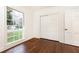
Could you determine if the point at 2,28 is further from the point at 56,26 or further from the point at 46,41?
the point at 56,26

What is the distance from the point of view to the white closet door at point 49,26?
3667 millimetres

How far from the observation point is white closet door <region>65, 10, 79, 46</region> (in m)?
3.27

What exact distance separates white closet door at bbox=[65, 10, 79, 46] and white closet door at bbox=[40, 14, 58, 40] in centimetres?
47

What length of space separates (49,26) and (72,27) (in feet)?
2.65

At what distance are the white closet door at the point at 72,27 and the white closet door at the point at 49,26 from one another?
1.55 ft

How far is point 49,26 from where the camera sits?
3742 mm

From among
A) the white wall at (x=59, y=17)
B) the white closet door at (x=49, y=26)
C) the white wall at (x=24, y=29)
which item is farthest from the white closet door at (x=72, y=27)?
the white wall at (x=24, y=29)

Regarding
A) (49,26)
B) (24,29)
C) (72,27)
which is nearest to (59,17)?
(49,26)

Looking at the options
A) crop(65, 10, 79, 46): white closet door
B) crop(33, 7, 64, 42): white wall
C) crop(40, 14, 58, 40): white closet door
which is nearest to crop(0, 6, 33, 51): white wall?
crop(33, 7, 64, 42): white wall

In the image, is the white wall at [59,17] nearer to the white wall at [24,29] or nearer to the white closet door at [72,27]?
the white wall at [24,29]

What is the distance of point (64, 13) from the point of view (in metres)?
3.58

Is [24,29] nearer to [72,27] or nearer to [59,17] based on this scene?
[59,17]
